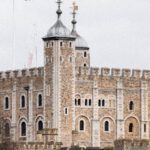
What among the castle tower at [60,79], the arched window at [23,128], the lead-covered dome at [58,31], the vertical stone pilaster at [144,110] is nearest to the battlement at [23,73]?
the castle tower at [60,79]

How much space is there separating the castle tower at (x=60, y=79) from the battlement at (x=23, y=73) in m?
1.90

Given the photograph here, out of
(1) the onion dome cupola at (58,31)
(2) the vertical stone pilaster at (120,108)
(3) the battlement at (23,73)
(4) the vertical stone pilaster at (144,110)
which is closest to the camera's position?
(1) the onion dome cupola at (58,31)

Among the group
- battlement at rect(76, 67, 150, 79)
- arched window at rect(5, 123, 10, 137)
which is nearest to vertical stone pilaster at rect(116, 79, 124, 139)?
battlement at rect(76, 67, 150, 79)

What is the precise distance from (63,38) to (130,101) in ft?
34.2

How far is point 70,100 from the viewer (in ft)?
387

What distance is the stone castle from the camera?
385ft

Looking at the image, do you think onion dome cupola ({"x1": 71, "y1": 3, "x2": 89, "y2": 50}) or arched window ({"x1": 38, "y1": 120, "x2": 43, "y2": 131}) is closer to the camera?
arched window ({"x1": 38, "y1": 120, "x2": 43, "y2": 131})

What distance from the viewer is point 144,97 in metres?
123

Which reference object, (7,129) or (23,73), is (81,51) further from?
(7,129)

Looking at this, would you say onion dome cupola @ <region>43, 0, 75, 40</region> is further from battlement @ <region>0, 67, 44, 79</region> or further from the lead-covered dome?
battlement @ <region>0, 67, 44, 79</region>

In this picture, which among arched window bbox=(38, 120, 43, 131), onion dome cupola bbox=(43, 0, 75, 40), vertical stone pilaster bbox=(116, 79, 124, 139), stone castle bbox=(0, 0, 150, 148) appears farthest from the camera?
vertical stone pilaster bbox=(116, 79, 124, 139)

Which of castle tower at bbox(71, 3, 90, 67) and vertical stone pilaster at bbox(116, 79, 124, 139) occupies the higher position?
castle tower at bbox(71, 3, 90, 67)

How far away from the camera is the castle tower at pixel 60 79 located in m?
117

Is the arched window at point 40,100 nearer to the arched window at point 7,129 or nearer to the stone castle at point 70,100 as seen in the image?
the stone castle at point 70,100
